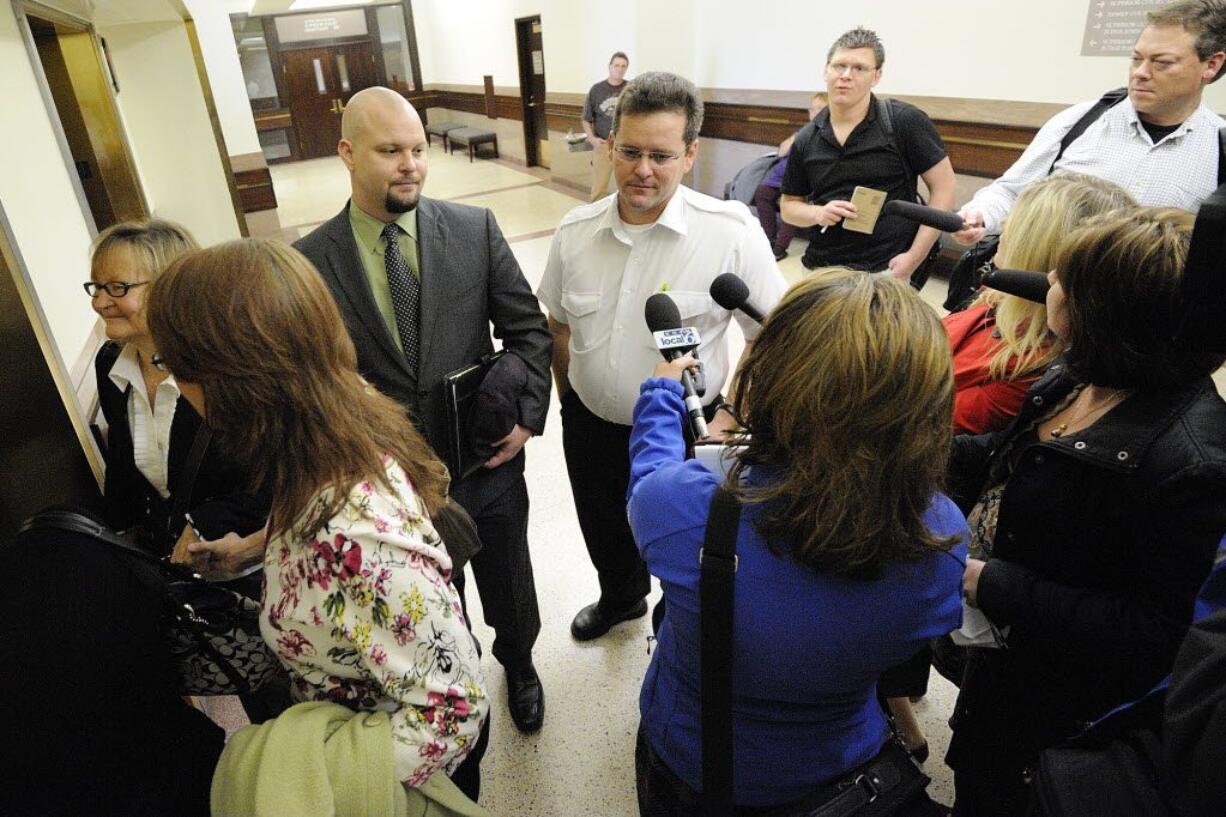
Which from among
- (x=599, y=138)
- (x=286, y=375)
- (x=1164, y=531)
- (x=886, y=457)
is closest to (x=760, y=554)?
(x=886, y=457)

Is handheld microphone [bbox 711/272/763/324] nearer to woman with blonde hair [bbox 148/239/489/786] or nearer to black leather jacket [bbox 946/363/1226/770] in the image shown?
black leather jacket [bbox 946/363/1226/770]

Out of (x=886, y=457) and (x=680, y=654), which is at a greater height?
(x=886, y=457)

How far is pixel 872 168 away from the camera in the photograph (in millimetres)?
2398

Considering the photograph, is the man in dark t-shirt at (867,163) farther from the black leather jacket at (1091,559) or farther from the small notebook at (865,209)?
the black leather jacket at (1091,559)

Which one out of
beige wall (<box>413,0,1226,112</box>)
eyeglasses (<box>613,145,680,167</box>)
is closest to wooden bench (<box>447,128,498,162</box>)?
beige wall (<box>413,0,1226,112</box>)

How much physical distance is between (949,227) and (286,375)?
1.53 meters

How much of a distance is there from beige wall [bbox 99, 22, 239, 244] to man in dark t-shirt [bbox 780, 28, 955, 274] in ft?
15.0

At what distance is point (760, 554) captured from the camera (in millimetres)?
813

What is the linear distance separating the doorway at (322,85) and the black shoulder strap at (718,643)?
47.8ft

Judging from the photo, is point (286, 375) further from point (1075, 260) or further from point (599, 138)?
point (599, 138)

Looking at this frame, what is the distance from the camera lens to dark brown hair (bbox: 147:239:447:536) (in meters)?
0.88

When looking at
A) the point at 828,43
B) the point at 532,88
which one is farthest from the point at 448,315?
the point at 532,88

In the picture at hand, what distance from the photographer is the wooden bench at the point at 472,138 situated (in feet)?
37.0

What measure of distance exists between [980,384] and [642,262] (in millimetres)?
785
